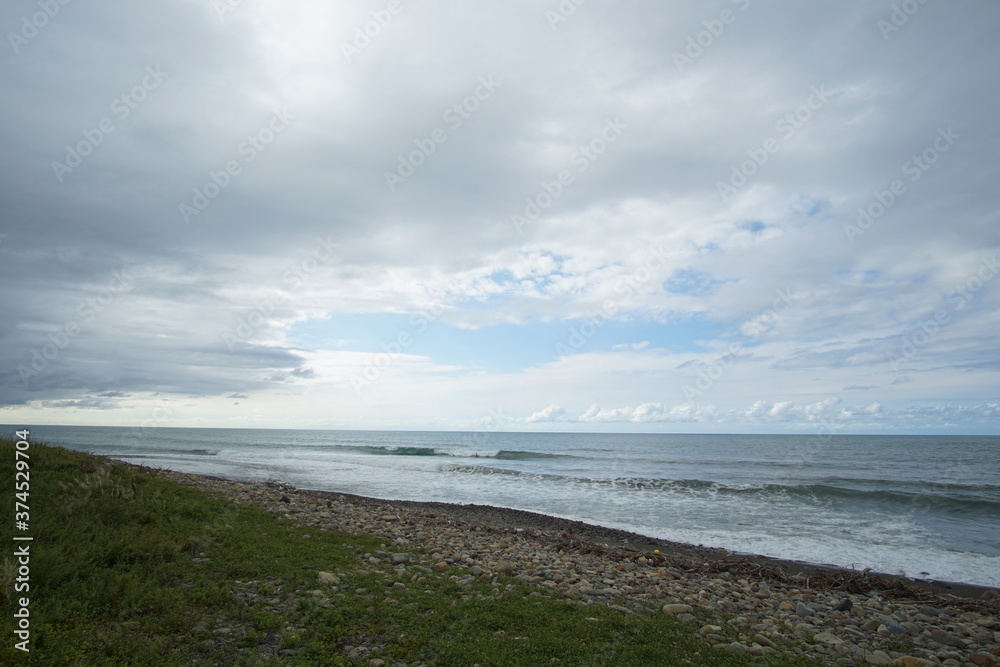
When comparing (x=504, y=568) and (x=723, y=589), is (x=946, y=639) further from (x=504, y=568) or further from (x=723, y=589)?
(x=504, y=568)

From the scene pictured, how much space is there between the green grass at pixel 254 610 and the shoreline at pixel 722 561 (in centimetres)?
633

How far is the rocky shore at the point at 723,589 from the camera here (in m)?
7.63

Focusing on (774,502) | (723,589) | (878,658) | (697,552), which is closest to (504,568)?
(723,589)

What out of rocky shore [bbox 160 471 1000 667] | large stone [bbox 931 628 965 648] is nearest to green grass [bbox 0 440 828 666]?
rocky shore [bbox 160 471 1000 667]

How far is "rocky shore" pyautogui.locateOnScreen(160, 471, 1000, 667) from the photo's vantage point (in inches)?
300

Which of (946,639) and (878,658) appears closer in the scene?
(878,658)

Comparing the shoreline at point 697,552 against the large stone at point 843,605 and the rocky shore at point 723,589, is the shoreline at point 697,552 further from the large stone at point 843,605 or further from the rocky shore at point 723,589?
the large stone at point 843,605

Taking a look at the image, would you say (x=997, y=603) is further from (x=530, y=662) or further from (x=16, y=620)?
(x=16, y=620)

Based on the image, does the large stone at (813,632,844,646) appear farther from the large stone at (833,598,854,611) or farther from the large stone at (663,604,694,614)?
the large stone at (833,598,854,611)

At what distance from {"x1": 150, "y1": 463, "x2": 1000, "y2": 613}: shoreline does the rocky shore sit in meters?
0.05

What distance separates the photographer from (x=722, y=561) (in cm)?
1378

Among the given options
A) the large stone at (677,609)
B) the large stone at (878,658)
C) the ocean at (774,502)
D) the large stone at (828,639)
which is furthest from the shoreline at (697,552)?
the large stone at (878,658)

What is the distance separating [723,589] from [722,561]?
141 inches

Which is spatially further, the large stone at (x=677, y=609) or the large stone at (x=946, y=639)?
the large stone at (x=677, y=609)
